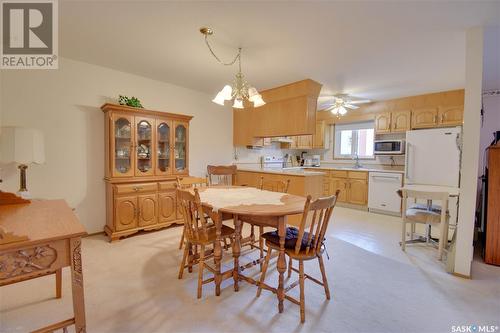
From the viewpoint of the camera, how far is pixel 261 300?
1.88 m

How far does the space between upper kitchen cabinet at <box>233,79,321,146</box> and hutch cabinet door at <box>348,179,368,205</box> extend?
78.5 inches

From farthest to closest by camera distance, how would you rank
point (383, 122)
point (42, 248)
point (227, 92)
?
point (383, 122) < point (227, 92) < point (42, 248)

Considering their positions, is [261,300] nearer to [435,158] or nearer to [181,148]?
[181,148]

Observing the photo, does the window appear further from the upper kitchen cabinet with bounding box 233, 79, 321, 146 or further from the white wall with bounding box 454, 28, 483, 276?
the white wall with bounding box 454, 28, 483, 276

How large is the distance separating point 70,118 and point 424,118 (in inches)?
223

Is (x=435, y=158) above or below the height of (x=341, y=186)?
above

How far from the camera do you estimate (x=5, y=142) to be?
7.08 ft

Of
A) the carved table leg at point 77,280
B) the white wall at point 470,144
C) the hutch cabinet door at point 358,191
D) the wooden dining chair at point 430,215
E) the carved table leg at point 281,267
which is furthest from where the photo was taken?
the hutch cabinet door at point 358,191

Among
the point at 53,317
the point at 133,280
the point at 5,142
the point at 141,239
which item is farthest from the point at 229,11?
the point at 141,239

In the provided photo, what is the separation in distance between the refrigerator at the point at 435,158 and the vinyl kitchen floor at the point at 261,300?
1.75 m

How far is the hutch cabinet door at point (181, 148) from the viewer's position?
366 cm
